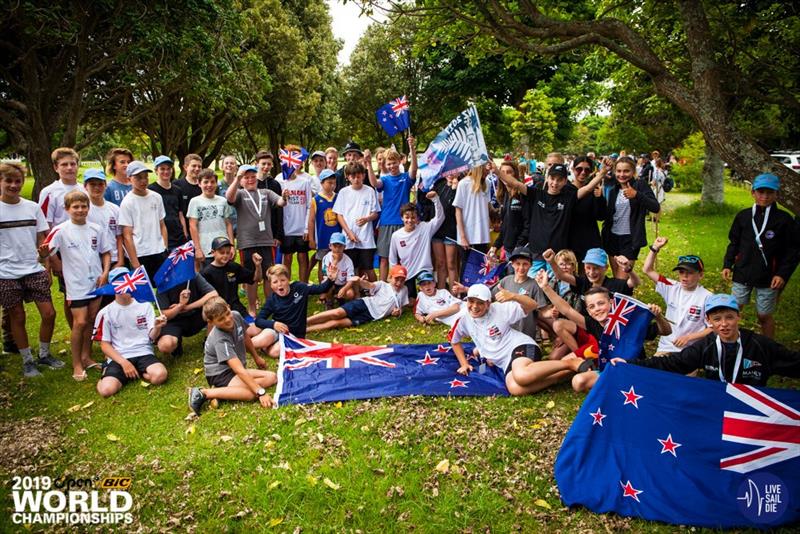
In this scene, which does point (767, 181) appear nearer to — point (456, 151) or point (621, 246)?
point (621, 246)

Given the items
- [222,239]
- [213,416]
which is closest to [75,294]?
[222,239]

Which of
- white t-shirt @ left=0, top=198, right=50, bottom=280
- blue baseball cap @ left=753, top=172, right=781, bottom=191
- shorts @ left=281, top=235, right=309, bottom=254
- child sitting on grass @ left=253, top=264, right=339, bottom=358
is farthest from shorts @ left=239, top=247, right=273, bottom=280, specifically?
blue baseball cap @ left=753, top=172, right=781, bottom=191

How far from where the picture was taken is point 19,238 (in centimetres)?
706

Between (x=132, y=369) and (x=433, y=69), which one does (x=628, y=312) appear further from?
(x=433, y=69)

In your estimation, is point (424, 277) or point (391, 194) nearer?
point (424, 277)

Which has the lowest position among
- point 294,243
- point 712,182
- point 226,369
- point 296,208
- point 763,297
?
point 226,369

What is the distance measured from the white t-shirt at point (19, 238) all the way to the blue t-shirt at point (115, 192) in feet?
4.50

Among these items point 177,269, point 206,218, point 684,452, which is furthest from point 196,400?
point 684,452

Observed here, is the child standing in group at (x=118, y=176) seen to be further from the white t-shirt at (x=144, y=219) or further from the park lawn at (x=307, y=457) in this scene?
the park lawn at (x=307, y=457)

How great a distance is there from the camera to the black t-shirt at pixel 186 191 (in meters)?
9.10

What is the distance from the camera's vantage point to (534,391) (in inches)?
256

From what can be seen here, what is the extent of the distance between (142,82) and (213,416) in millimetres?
15184

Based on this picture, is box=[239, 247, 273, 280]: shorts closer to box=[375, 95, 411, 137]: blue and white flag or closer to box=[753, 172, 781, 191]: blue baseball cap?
box=[375, 95, 411, 137]: blue and white flag

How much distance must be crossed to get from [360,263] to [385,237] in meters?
0.71
